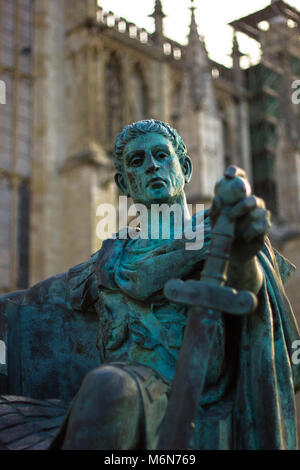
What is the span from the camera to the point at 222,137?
24109 millimetres

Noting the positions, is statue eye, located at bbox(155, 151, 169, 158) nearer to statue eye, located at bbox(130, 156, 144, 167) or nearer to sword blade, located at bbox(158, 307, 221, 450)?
statue eye, located at bbox(130, 156, 144, 167)

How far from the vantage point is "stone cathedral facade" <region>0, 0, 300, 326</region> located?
1728cm

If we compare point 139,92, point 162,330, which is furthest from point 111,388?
point 139,92

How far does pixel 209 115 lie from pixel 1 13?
4683 mm

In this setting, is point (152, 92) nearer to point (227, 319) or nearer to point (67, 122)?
point (67, 122)

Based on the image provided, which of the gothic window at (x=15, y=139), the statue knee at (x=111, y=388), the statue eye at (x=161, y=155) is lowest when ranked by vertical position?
the statue knee at (x=111, y=388)

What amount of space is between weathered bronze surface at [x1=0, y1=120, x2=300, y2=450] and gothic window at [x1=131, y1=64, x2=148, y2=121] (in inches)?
708

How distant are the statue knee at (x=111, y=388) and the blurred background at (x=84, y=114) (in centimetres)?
1438

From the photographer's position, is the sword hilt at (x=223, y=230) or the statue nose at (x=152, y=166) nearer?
the sword hilt at (x=223, y=230)

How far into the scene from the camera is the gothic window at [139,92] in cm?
2084

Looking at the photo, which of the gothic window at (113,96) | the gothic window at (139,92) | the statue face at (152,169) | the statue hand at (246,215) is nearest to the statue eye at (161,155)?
the statue face at (152,169)

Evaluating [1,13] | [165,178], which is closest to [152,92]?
[1,13]

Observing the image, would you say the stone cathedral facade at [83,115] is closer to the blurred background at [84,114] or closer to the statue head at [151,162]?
the blurred background at [84,114]

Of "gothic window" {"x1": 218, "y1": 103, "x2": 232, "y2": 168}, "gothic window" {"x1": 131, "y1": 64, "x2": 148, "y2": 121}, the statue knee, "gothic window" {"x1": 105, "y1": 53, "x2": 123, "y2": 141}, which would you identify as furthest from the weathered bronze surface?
"gothic window" {"x1": 218, "y1": 103, "x2": 232, "y2": 168}
